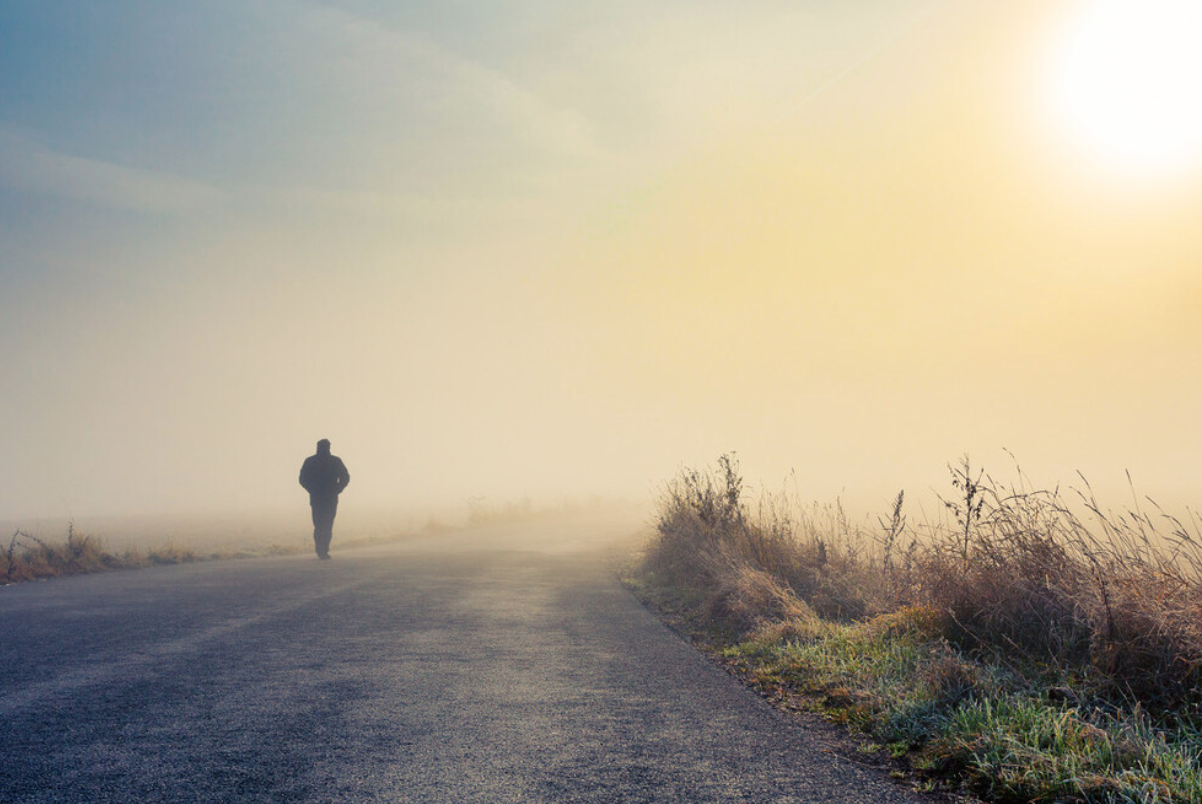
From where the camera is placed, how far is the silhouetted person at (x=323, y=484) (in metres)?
18.2

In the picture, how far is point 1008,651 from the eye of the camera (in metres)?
6.23

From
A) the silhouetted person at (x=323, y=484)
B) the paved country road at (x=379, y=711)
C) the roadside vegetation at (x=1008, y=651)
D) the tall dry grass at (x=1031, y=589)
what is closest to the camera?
the paved country road at (x=379, y=711)

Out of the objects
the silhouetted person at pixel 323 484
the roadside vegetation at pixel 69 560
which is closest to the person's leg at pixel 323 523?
the silhouetted person at pixel 323 484

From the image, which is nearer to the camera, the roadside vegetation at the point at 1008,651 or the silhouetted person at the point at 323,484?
the roadside vegetation at the point at 1008,651

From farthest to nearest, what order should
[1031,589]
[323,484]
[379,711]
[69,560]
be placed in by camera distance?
[323,484] → [69,560] → [1031,589] → [379,711]

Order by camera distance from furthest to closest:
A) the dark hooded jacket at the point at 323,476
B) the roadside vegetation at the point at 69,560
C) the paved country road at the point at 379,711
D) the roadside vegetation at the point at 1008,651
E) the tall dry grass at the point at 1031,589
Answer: the dark hooded jacket at the point at 323,476, the roadside vegetation at the point at 69,560, the tall dry grass at the point at 1031,589, the roadside vegetation at the point at 1008,651, the paved country road at the point at 379,711

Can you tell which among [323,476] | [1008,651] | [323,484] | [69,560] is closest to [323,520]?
[323,484]

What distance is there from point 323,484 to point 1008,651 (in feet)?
51.2

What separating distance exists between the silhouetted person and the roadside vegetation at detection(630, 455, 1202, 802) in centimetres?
1078

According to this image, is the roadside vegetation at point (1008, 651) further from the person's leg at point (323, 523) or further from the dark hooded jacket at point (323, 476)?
the dark hooded jacket at point (323, 476)

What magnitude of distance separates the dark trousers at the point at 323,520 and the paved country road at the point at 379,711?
809 centimetres

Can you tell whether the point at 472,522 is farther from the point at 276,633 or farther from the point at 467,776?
the point at 467,776

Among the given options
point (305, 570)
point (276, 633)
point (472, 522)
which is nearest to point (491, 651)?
point (276, 633)

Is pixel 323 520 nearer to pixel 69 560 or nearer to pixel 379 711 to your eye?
pixel 69 560
